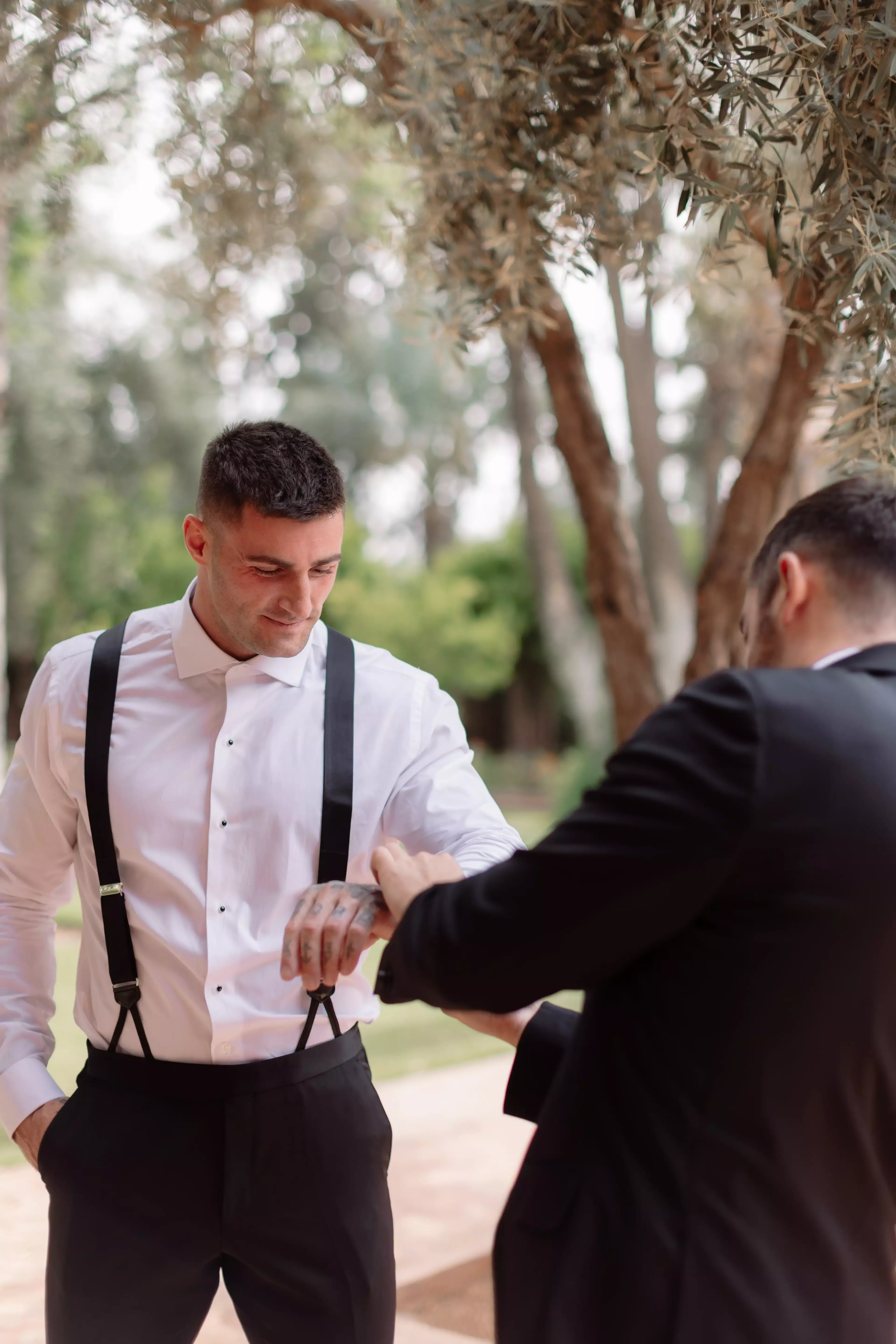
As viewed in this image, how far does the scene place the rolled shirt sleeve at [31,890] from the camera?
85.0 inches

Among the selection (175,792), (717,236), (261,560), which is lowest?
(175,792)

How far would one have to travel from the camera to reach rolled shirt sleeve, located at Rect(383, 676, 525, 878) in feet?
6.62

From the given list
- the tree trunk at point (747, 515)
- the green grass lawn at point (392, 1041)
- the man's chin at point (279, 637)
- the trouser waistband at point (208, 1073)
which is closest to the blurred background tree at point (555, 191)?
the tree trunk at point (747, 515)

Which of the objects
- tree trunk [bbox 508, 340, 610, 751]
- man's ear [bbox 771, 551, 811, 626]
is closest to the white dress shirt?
man's ear [bbox 771, 551, 811, 626]

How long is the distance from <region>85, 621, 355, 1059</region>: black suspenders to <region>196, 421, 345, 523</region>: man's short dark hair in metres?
0.31

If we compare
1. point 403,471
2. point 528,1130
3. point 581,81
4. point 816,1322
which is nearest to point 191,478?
point 403,471

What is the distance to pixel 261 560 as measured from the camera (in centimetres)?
204

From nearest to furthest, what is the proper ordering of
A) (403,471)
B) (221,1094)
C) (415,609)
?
(221,1094) → (415,609) → (403,471)

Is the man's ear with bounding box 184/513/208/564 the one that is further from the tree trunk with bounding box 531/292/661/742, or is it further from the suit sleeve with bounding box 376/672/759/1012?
the tree trunk with bounding box 531/292/661/742

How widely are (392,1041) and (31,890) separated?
6582mm

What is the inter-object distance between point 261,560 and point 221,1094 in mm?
851

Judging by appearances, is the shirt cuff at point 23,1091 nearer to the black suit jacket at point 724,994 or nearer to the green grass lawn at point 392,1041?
the black suit jacket at point 724,994

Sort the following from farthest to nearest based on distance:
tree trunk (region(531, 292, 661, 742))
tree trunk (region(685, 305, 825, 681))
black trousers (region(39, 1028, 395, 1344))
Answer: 1. tree trunk (region(531, 292, 661, 742))
2. tree trunk (region(685, 305, 825, 681))
3. black trousers (region(39, 1028, 395, 1344))

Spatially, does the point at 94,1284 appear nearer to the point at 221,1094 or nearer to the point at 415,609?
the point at 221,1094
